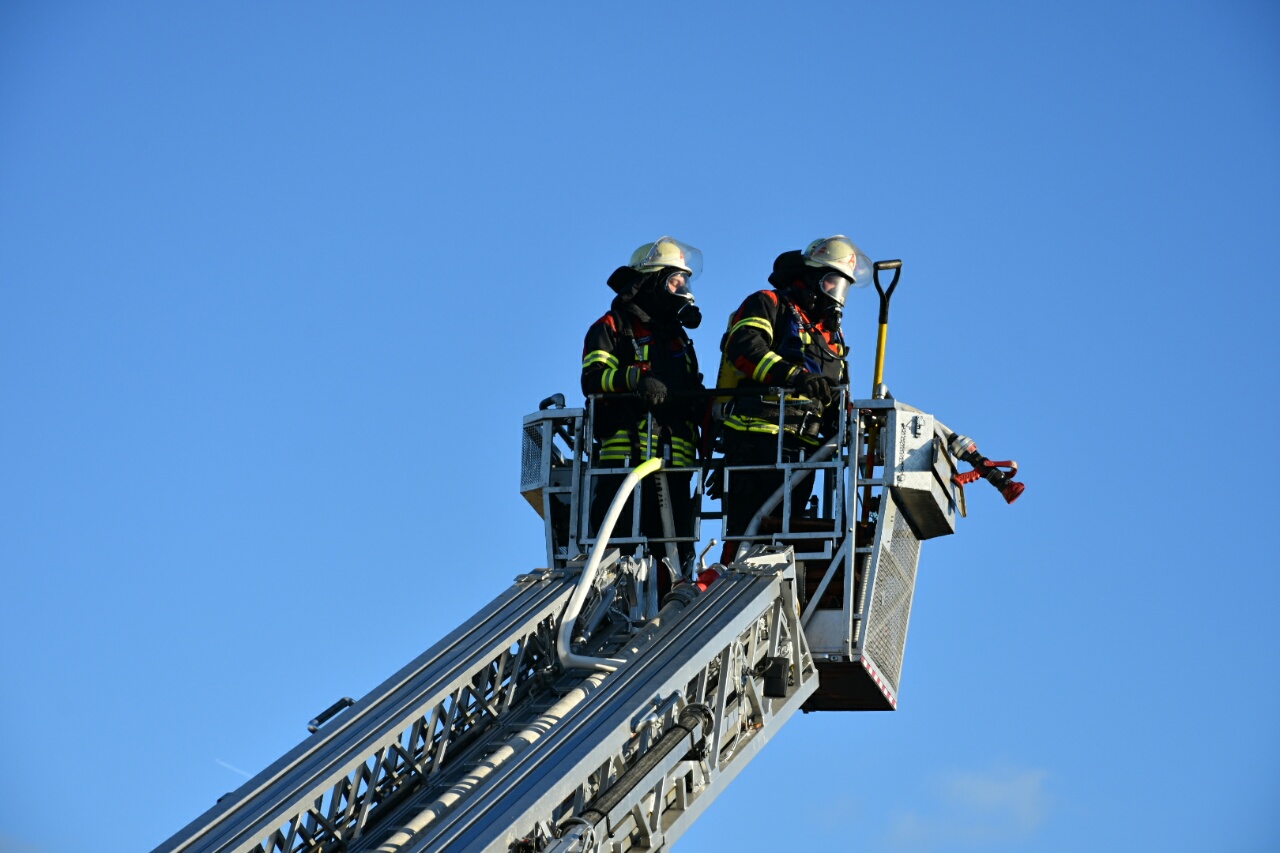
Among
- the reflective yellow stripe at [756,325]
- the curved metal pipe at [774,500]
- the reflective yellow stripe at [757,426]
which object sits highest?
the reflective yellow stripe at [756,325]

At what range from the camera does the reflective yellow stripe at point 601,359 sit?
609 inches

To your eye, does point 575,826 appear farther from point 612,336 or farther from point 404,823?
point 612,336

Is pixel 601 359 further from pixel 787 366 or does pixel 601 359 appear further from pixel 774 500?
pixel 774 500

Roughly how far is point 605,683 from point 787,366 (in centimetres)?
343

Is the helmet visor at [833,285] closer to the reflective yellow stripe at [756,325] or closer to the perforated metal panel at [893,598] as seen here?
the reflective yellow stripe at [756,325]

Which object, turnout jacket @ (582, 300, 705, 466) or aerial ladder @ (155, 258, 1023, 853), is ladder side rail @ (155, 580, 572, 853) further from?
turnout jacket @ (582, 300, 705, 466)

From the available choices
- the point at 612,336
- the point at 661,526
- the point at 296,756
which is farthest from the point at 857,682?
the point at 296,756

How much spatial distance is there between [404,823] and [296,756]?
71cm

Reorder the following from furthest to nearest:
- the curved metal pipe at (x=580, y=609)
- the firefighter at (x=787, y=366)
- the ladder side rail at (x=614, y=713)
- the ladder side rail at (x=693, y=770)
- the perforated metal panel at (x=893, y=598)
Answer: the firefighter at (x=787, y=366) < the perforated metal panel at (x=893, y=598) < the curved metal pipe at (x=580, y=609) < the ladder side rail at (x=693, y=770) < the ladder side rail at (x=614, y=713)

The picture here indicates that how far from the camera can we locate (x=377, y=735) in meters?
11.9

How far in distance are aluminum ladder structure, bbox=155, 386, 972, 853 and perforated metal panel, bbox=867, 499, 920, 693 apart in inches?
1.0

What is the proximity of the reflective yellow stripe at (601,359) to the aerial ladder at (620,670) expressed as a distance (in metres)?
0.31

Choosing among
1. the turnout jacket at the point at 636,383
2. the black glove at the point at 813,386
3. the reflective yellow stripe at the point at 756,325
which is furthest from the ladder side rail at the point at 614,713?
the reflective yellow stripe at the point at 756,325

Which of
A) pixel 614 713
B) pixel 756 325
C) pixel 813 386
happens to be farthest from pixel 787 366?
pixel 614 713
